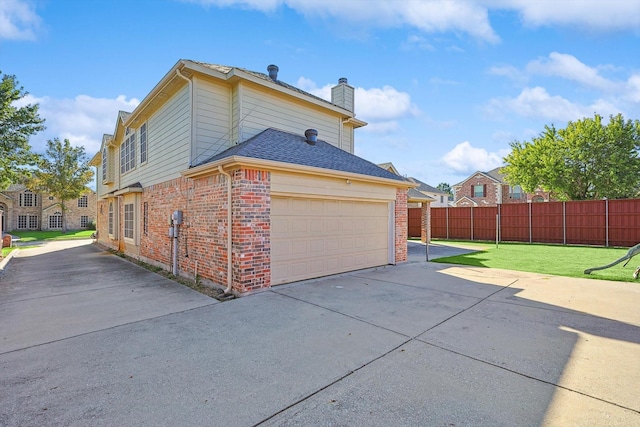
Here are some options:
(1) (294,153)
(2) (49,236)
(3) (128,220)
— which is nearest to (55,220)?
(2) (49,236)

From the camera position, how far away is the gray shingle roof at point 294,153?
692 cm

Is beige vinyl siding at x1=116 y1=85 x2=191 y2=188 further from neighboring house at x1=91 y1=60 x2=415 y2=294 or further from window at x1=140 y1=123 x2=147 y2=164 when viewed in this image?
window at x1=140 y1=123 x2=147 y2=164

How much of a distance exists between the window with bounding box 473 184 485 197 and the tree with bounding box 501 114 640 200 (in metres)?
12.9

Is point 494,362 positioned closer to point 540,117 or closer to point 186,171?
point 186,171

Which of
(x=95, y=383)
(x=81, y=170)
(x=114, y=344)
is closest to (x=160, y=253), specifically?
(x=114, y=344)

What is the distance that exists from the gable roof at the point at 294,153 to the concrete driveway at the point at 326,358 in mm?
2978

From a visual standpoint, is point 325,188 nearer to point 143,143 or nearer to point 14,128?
point 143,143

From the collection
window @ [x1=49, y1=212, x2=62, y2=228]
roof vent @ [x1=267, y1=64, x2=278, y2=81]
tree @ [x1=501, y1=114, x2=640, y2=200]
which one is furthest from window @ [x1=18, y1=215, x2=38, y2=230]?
tree @ [x1=501, y1=114, x2=640, y2=200]

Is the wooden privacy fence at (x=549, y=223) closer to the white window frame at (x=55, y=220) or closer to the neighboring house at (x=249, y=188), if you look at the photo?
the neighboring house at (x=249, y=188)

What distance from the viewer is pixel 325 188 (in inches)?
304

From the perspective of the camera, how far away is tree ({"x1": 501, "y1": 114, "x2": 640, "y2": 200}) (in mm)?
21109

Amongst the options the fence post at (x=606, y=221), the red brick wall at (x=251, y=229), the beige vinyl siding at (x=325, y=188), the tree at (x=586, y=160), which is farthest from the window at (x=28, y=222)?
the fence post at (x=606, y=221)

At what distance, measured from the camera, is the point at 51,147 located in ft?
106

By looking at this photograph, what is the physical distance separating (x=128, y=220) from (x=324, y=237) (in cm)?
928
